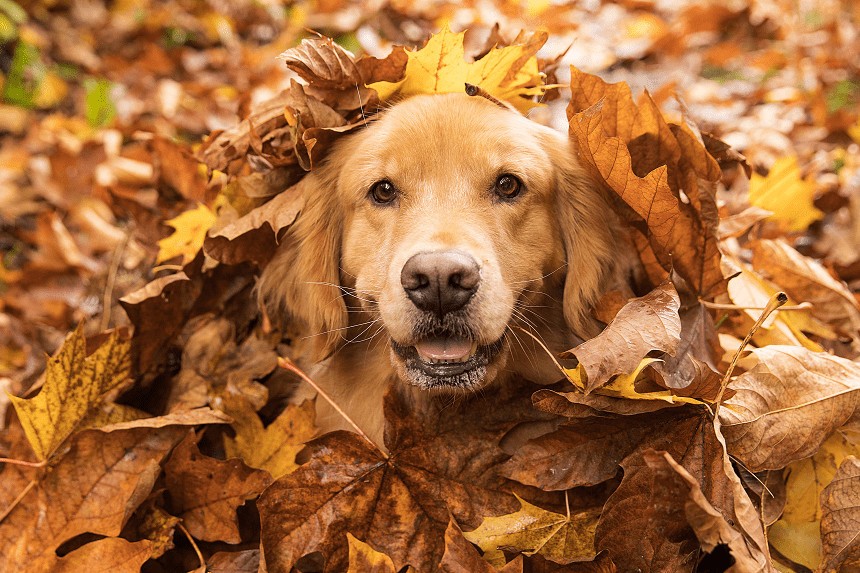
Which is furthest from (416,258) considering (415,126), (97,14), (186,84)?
(97,14)

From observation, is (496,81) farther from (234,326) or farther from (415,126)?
(234,326)

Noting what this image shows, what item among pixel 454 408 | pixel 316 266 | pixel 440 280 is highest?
pixel 440 280

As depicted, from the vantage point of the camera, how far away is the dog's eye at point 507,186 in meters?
2.35

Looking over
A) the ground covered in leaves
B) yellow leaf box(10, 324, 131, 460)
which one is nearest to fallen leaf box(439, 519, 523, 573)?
the ground covered in leaves

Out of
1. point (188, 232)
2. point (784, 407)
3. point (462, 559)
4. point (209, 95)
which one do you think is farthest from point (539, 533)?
point (209, 95)

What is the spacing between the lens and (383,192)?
7.96 ft

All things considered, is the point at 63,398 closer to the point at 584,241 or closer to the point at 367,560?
the point at 367,560

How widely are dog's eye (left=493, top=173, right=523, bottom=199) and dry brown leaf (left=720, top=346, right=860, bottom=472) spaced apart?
2.81 feet

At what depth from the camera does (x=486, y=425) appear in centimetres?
228

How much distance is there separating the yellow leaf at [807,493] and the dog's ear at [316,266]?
1.48m

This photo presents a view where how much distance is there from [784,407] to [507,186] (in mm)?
1032

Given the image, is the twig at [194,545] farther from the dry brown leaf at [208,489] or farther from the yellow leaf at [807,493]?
the yellow leaf at [807,493]

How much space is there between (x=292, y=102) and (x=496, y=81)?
69 cm

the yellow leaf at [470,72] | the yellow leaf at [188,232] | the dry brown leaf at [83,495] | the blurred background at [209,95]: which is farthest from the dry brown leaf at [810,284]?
the dry brown leaf at [83,495]
